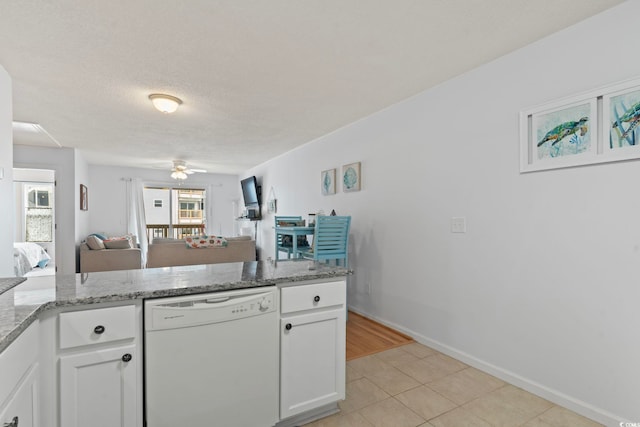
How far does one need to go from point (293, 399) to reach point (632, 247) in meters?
1.97

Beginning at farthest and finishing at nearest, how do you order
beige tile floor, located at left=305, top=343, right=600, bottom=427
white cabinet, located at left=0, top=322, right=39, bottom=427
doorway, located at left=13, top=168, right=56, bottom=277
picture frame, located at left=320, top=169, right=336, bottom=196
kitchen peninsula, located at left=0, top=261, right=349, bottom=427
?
doorway, located at left=13, top=168, right=56, bottom=277, picture frame, located at left=320, top=169, right=336, bottom=196, beige tile floor, located at left=305, top=343, right=600, bottom=427, kitchen peninsula, located at left=0, top=261, right=349, bottom=427, white cabinet, located at left=0, top=322, right=39, bottom=427

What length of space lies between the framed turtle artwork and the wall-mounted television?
5275 millimetres

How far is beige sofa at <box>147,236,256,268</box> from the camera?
14.4ft

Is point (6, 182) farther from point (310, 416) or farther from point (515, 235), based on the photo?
point (515, 235)

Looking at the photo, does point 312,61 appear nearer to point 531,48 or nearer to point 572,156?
point 531,48

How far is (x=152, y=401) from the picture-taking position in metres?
1.34

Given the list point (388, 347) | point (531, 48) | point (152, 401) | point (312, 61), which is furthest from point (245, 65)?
point (388, 347)

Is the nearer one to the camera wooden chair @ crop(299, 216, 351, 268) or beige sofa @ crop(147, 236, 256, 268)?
wooden chair @ crop(299, 216, 351, 268)

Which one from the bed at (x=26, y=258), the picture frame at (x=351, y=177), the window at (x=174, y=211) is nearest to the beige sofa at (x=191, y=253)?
the picture frame at (x=351, y=177)

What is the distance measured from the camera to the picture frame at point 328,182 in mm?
4164

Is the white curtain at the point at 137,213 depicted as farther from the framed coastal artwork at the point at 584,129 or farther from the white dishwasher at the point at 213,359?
the framed coastal artwork at the point at 584,129

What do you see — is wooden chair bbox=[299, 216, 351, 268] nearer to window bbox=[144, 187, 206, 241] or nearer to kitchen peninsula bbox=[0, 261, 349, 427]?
kitchen peninsula bbox=[0, 261, 349, 427]

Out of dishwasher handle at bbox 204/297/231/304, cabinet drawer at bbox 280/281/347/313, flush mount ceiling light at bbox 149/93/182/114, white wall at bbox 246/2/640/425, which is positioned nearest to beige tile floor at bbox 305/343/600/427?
white wall at bbox 246/2/640/425

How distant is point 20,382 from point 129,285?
490mm
